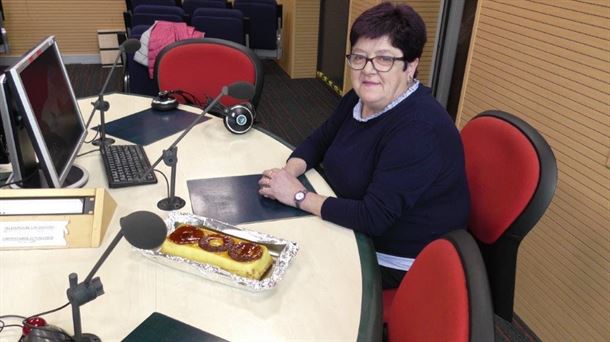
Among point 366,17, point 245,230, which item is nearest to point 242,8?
point 366,17

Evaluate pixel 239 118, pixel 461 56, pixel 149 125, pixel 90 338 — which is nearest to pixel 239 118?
pixel 239 118

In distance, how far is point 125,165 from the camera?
1.58 meters

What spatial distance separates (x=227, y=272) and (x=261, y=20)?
14.3 feet

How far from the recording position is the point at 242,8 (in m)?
5.04

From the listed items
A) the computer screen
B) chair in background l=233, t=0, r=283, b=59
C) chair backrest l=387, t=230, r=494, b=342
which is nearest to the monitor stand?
the computer screen

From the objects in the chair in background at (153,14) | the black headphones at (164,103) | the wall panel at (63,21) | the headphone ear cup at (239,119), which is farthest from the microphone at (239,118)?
the wall panel at (63,21)

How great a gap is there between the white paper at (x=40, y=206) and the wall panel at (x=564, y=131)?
159 centimetres

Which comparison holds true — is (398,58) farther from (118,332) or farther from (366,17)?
(118,332)

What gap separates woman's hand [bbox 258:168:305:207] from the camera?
1.43 meters

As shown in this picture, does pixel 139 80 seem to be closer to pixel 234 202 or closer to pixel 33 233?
pixel 234 202

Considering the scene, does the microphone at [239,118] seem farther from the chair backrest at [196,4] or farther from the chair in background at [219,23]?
the chair backrest at [196,4]

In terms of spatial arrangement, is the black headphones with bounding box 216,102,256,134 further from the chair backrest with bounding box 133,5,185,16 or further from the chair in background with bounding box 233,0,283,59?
the chair in background with bounding box 233,0,283,59

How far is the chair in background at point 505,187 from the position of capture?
1.29 metres

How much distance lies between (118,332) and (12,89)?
0.60 m
